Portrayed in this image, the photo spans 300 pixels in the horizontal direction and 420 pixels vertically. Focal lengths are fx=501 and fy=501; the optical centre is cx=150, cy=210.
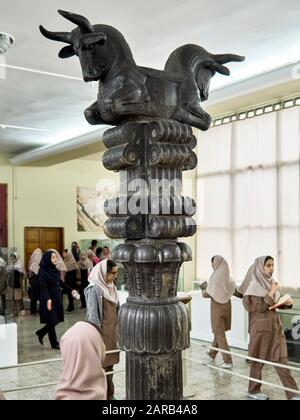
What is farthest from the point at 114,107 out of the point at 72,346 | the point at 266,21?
the point at 266,21

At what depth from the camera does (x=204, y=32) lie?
511 centimetres

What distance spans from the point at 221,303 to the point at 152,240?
5.25m

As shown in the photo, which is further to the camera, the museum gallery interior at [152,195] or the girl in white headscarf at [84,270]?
the girl in white headscarf at [84,270]

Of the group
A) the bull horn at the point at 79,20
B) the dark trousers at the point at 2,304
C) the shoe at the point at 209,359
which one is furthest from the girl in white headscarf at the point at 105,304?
the bull horn at the point at 79,20

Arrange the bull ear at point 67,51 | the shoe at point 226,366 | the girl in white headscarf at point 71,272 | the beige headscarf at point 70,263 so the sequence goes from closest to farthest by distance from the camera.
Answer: the bull ear at point 67,51
the shoe at point 226,366
the girl in white headscarf at point 71,272
the beige headscarf at point 70,263

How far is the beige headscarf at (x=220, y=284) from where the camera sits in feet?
22.7

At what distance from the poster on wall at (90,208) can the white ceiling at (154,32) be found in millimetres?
7906

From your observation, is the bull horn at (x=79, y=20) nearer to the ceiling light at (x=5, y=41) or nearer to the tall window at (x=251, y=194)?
the ceiling light at (x=5, y=41)

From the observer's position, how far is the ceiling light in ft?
17.1

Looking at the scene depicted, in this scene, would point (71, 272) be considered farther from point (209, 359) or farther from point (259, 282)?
point (259, 282)

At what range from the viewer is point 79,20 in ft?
5.71

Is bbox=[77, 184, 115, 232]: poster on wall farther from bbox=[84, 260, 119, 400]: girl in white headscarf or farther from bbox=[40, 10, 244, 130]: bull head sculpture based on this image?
bbox=[40, 10, 244, 130]: bull head sculpture

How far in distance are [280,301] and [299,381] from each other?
56.5 inches
